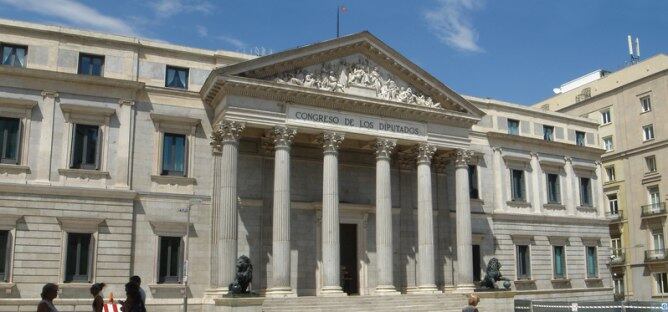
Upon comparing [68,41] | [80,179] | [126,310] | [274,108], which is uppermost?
Result: [68,41]

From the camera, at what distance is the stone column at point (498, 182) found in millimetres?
45312

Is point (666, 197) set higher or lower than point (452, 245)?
higher

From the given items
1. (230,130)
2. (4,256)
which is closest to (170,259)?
(230,130)

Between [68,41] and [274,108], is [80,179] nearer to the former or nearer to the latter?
[68,41]

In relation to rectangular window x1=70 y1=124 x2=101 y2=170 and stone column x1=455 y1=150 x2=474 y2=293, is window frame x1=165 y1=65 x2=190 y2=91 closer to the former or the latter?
rectangular window x1=70 y1=124 x2=101 y2=170

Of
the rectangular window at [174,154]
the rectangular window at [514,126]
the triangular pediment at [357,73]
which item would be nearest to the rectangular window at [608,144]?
the rectangular window at [514,126]

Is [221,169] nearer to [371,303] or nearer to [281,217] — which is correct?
[281,217]

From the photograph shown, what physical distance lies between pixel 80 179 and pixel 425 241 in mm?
18295

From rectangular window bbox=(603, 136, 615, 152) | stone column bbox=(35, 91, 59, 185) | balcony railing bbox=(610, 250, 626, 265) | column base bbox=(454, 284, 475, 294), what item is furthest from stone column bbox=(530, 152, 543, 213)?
stone column bbox=(35, 91, 59, 185)

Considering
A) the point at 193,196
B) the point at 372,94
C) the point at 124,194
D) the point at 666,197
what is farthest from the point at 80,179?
the point at 666,197

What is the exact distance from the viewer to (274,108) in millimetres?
34000

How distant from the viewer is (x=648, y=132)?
58.4m

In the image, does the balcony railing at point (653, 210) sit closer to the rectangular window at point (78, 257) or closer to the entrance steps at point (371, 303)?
the entrance steps at point (371, 303)

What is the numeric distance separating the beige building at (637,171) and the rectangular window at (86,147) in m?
Result: 45.3
